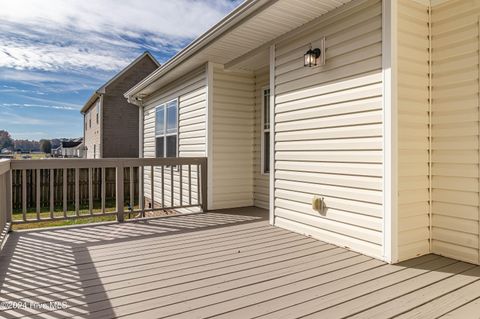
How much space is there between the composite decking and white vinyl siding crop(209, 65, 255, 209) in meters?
1.84

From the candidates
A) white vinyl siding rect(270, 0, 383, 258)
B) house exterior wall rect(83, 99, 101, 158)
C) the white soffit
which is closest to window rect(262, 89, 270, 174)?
the white soffit

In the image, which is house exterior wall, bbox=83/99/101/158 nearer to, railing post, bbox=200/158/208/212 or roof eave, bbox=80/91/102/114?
roof eave, bbox=80/91/102/114

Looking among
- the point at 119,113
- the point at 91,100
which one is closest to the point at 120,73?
the point at 119,113

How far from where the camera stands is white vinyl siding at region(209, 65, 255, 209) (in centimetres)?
562

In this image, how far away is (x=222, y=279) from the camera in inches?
102

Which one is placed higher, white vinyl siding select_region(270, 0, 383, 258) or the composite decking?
white vinyl siding select_region(270, 0, 383, 258)

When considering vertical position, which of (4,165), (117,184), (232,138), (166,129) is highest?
(166,129)

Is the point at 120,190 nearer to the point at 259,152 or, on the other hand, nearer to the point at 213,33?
the point at 259,152

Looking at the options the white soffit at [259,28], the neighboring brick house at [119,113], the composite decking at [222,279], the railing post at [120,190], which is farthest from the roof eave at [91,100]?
the composite decking at [222,279]

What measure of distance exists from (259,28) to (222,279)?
305 cm

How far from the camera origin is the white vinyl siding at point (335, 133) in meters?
3.07

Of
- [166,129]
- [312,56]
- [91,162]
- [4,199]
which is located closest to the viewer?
[312,56]

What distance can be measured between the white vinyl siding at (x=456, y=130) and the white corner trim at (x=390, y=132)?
0.55 m

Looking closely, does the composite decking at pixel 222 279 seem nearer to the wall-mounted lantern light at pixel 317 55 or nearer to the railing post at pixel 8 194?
the railing post at pixel 8 194
